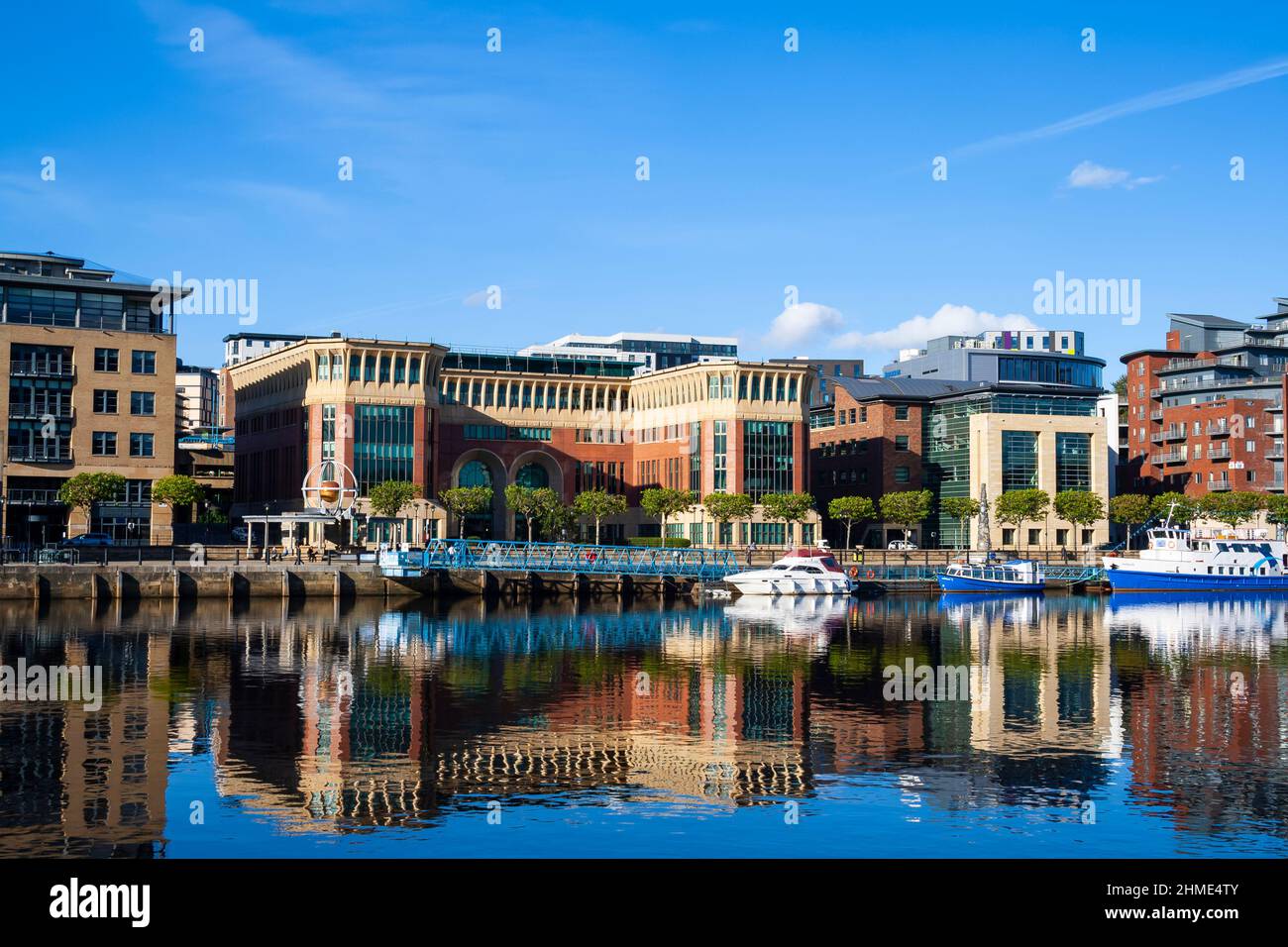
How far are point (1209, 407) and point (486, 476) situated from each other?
88.8 meters

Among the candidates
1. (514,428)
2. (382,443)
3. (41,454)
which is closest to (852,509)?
(514,428)

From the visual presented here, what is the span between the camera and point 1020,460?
6378 inches

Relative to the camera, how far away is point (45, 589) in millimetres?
92250

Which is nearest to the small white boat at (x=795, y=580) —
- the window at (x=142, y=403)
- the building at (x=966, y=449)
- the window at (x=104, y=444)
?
the building at (x=966, y=449)

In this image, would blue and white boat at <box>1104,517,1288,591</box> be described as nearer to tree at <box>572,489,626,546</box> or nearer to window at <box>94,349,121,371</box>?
tree at <box>572,489,626,546</box>

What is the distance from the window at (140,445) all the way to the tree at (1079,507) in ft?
315

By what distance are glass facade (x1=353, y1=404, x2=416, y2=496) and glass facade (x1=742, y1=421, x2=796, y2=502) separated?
35.2 metres

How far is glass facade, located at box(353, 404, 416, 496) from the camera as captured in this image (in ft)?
462

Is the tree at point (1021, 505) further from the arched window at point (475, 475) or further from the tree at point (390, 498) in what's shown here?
the tree at point (390, 498)

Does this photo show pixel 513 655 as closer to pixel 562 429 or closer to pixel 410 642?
pixel 410 642

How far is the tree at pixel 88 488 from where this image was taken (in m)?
110

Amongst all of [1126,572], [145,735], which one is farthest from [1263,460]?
[145,735]

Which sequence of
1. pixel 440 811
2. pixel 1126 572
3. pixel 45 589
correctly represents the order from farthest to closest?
pixel 1126 572
pixel 45 589
pixel 440 811

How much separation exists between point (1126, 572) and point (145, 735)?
98930mm
